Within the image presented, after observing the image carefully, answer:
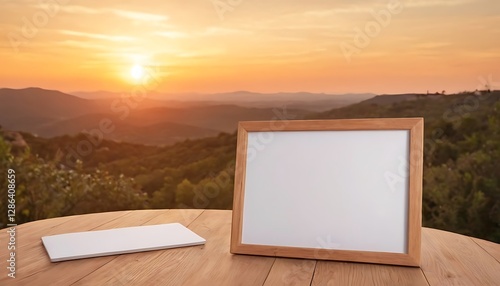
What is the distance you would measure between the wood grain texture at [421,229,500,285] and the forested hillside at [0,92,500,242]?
2343 millimetres

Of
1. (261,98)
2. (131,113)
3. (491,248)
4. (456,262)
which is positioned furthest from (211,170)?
(456,262)

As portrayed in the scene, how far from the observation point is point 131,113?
14.1 feet

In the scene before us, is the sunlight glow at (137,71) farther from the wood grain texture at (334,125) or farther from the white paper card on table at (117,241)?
the wood grain texture at (334,125)

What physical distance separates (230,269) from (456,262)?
0.52 metres

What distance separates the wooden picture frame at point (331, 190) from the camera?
48.6 inches

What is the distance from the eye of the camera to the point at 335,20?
379cm

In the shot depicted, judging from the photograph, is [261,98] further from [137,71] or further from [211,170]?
[137,71]

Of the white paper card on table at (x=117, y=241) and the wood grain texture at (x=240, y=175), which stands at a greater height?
the wood grain texture at (x=240, y=175)

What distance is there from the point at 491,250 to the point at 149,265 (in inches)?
33.3

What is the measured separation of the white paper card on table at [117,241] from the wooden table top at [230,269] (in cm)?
2

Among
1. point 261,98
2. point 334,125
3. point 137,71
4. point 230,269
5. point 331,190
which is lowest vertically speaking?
point 230,269

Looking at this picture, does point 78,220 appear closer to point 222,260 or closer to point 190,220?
point 190,220

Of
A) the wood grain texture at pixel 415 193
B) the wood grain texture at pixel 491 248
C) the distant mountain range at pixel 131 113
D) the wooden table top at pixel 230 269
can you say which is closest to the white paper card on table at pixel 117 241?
the wooden table top at pixel 230 269

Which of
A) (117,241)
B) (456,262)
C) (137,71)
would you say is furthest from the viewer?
(137,71)
